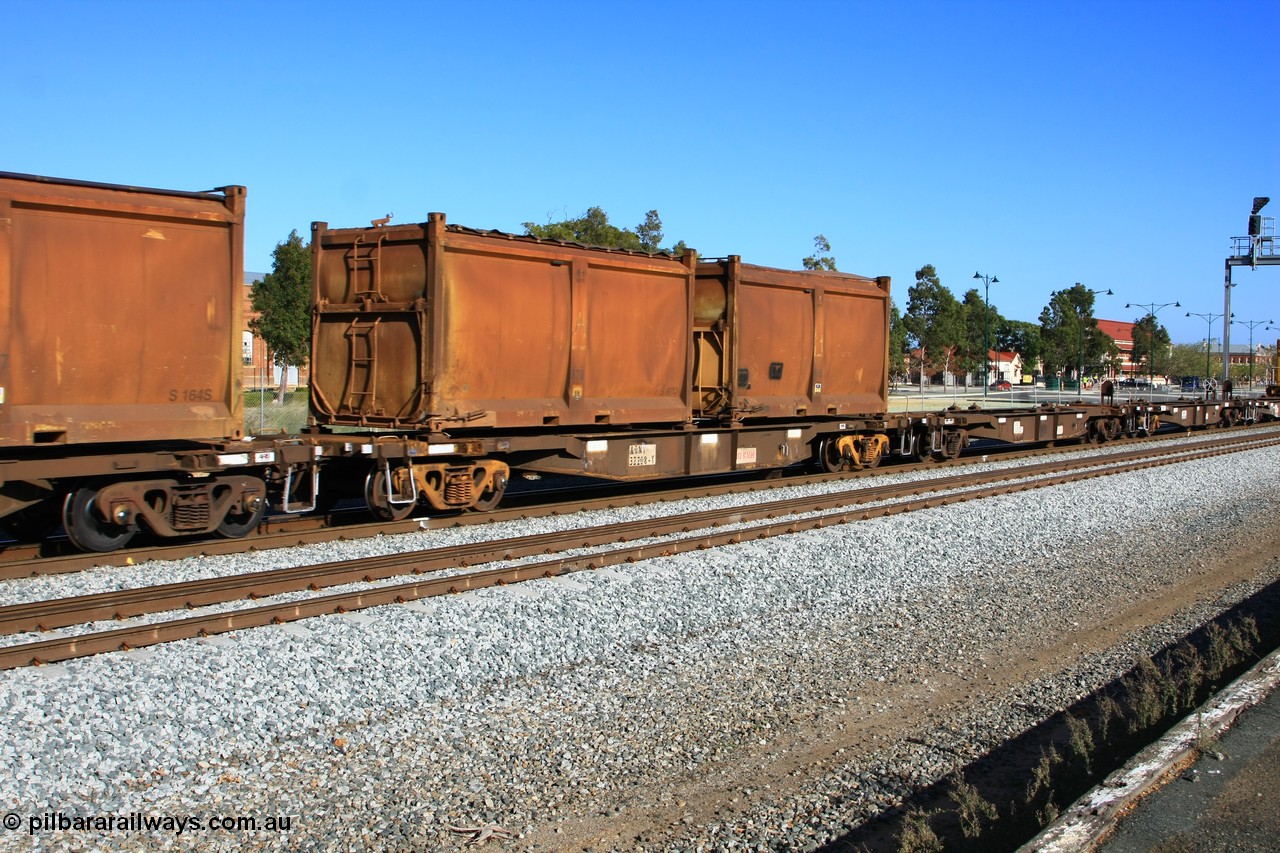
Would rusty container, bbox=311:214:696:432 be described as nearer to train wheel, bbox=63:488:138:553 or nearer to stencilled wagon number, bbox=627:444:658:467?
stencilled wagon number, bbox=627:444:658:467

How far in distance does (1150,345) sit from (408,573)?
102 meters

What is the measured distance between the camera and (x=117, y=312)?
9.48m

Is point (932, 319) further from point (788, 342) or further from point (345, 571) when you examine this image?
point (345, 571)

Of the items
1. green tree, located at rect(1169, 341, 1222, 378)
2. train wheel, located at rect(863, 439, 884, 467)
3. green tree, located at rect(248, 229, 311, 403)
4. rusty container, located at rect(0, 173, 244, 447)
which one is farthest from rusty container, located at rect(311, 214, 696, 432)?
green tree, located at rect(1169, 341, 1222, 378)

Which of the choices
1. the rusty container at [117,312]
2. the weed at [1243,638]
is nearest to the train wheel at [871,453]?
the weed at [1243,638]

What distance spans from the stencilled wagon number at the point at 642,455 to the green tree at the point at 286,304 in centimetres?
1980

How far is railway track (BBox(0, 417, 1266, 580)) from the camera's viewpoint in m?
9.28

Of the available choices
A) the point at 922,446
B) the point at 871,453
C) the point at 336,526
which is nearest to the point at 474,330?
the point at 336,526

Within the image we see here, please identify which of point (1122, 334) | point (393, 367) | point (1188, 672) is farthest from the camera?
point (1122, 334)

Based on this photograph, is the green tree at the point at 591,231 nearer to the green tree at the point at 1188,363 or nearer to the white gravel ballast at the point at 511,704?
the white gravel ballast at the point at 511,704

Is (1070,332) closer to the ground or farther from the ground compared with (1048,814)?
farther from the ground

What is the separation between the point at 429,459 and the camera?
1226cm

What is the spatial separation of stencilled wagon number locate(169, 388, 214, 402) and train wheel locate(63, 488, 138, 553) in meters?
1.16

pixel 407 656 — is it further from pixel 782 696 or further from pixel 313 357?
pixel 313 357
